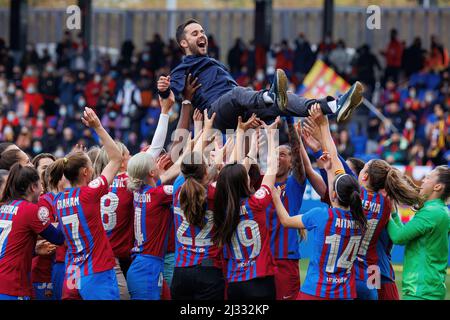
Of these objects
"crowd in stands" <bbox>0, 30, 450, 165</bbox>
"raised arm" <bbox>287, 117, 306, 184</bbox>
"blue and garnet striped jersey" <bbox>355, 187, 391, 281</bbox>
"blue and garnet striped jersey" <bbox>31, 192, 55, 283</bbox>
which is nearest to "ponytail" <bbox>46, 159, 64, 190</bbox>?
"blue and garnet striped jersey" <bbox>31, 192, 55, 283</bbox>

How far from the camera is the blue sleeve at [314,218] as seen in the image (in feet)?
23.1

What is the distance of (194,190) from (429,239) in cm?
196

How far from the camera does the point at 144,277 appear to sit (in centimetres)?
768

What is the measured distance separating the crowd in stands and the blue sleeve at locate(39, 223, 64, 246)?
40.1 ft

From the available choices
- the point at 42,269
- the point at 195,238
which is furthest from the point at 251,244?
the point at 42,269

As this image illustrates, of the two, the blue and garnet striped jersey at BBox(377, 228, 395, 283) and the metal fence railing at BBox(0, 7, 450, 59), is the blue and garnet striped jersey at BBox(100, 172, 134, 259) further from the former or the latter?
the metal fence railing at BBox(0, 7, 450, 59)

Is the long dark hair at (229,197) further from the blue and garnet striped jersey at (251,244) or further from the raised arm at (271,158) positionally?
the raised arm at (271,158)

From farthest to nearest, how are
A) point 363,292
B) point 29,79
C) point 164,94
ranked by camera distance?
point 29,79, point 164,94, point 363,292

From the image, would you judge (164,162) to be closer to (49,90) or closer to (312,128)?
(312,128)

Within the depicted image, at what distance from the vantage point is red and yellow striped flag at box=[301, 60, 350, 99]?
61.6 feet

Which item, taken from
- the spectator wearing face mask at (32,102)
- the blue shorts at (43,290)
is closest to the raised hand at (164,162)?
the blue shorts at (43,290)

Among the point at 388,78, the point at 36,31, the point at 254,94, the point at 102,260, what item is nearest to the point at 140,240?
the point at 102,260

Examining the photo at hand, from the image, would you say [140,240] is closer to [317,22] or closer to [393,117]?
[393,117]
